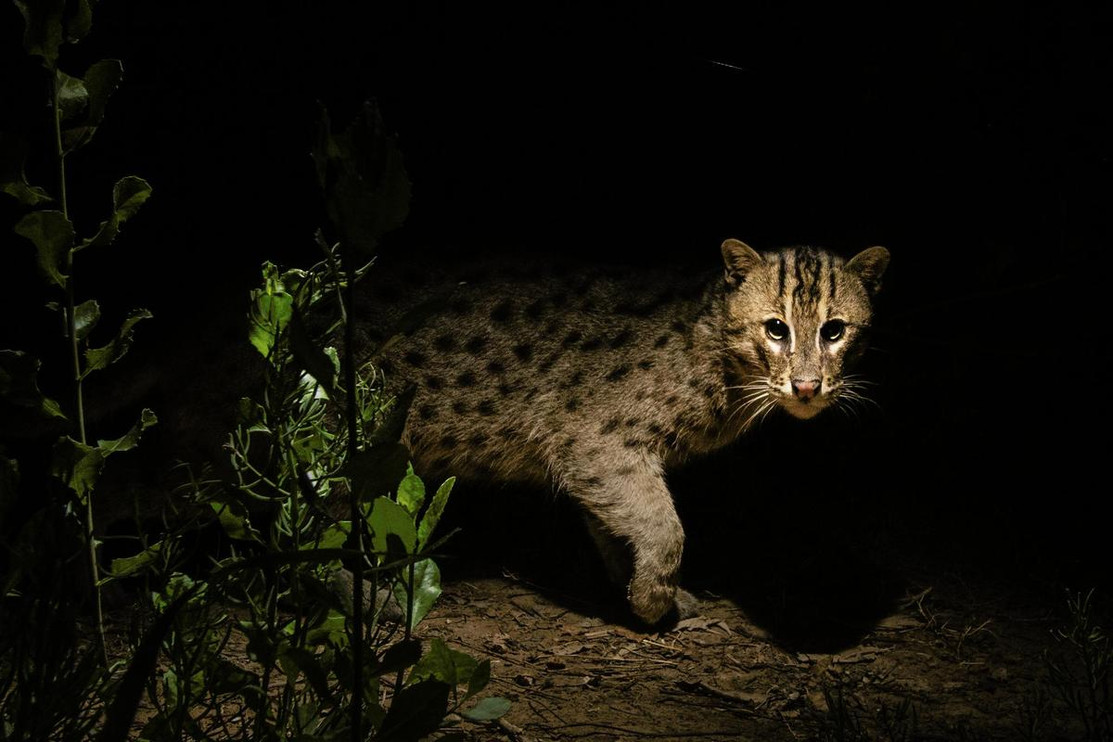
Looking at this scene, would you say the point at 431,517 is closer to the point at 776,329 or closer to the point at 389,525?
the point at 389,525

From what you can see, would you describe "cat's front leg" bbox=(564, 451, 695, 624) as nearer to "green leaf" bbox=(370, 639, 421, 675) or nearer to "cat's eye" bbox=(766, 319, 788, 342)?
"cat's eye" bbox=(766, 319, 788, 342)

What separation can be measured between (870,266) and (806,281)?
294 millimetres

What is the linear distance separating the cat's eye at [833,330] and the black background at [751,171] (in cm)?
59

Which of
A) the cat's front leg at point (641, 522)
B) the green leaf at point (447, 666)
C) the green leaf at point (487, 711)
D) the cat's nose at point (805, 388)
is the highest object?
the green leaf at point (447, 666)

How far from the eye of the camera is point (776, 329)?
424cm

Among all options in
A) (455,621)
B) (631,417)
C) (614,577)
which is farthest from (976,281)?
(455,621)

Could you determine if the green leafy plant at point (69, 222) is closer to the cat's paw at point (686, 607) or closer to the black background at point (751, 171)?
the black background at point (751, 171)

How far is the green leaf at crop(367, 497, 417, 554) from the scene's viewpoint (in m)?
1.78

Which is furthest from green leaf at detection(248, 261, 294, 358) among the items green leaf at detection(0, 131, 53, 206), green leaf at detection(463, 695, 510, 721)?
green leaf at detection(463, 695, 510, 721)

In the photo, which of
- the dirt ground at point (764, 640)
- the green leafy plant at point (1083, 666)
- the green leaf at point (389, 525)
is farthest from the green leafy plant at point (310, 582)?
the green leafy plant at point (1083, 666)

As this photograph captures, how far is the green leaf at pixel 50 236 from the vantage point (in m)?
1.71

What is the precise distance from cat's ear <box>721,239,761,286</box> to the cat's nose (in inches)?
25.3

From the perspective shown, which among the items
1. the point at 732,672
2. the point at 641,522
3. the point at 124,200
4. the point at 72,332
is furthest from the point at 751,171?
the point at 72,332

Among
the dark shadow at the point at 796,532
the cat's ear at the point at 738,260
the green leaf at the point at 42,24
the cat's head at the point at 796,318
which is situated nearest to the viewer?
the green leaf at the point at 42,24
